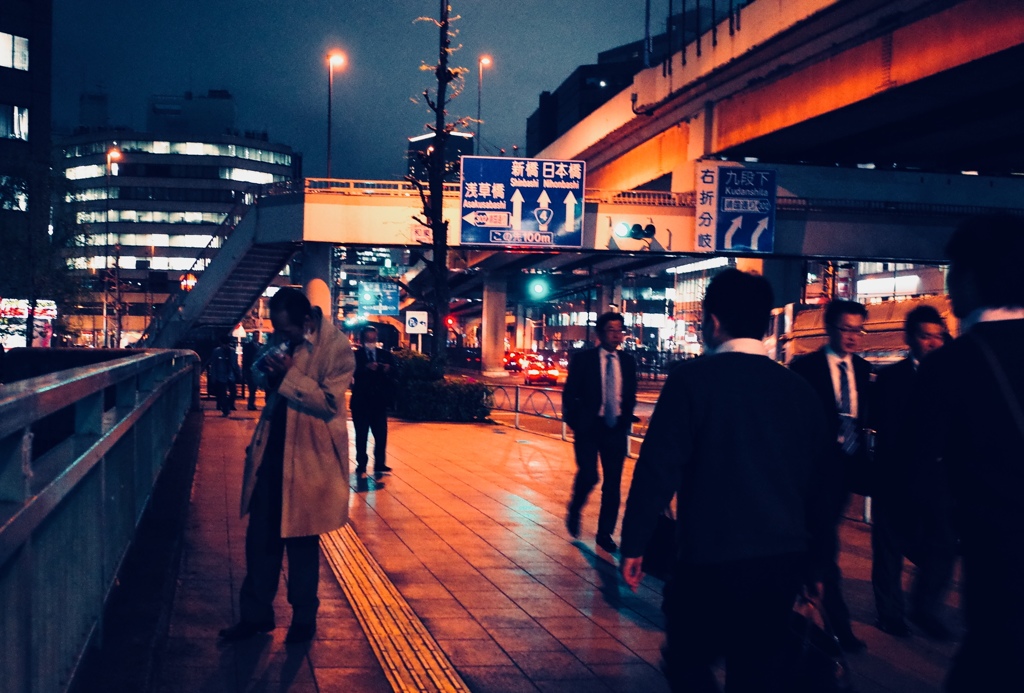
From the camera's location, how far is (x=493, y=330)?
52.7 meters

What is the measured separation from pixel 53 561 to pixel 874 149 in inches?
1343

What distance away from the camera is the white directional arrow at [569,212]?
2747cm

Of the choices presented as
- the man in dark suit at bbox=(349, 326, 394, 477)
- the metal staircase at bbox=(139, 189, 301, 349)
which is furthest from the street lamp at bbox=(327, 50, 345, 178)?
the man in dark suit at bbox=(349, 326, 394, 477)

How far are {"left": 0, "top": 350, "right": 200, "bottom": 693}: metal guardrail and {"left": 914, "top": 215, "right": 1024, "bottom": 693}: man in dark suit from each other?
2.34 meters

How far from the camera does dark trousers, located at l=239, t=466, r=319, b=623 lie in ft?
17.0

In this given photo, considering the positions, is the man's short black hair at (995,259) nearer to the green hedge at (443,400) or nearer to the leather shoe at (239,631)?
the leather shoe at (239,631)

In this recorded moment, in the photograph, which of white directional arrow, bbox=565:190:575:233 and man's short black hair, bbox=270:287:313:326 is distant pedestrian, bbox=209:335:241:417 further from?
man's short black hair, bbox=270:287:313:326

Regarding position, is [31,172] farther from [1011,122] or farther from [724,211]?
[1011,122]

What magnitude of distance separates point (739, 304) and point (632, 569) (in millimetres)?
881

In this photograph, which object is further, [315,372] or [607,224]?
[607,224]

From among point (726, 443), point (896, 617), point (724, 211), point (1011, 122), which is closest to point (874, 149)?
point (1011, 122)

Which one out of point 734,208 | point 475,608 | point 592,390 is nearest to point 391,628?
point 475,608

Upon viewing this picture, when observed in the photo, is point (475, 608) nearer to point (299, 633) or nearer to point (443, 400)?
point (299, 633)

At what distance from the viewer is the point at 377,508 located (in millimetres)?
9727
